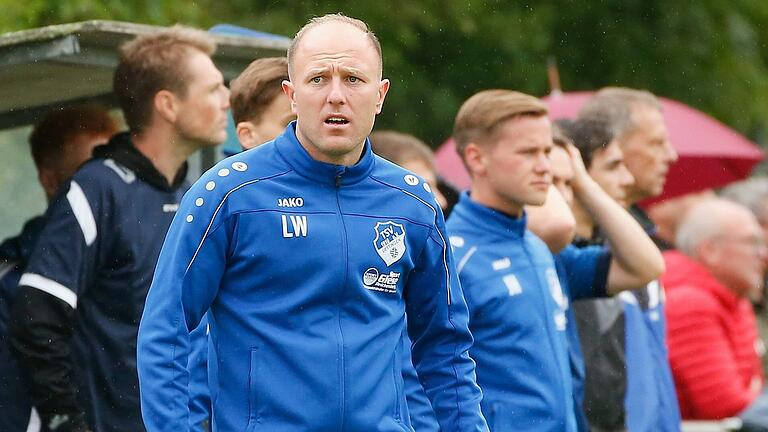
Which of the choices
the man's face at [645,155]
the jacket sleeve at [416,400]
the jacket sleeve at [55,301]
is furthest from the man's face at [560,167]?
the jacket sleeve at [416,400]

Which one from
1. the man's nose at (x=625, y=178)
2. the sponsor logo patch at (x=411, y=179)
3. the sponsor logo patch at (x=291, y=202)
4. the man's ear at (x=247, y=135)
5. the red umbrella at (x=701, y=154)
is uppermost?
the sponsor logo patch at (x=291, y=202)

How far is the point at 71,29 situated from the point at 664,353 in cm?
341

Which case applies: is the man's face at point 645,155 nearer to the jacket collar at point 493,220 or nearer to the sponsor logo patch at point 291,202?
the jacket collar at point 493,220

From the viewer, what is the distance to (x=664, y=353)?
A: 848 centimetres

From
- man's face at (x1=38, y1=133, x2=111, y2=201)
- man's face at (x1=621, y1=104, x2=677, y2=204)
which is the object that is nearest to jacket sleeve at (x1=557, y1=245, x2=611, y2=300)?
man's face at (x1=621, y1=104, x2=677, y2=204)

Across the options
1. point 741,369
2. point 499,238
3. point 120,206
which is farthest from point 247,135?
point 741,369

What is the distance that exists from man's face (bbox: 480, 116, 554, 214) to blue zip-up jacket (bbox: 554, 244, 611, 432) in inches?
20.2

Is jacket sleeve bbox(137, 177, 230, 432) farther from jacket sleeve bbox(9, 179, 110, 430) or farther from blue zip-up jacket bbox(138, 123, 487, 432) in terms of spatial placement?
jacket sleeve bbox(9, 179, 110, 430)

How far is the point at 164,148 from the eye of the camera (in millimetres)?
7301

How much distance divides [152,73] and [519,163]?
1.60 meters

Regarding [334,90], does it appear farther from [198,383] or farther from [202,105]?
[202,105]

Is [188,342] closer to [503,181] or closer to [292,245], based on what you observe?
[292,245]

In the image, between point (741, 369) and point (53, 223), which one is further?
point (741, 369)

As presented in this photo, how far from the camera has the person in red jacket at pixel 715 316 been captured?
9609 mm
